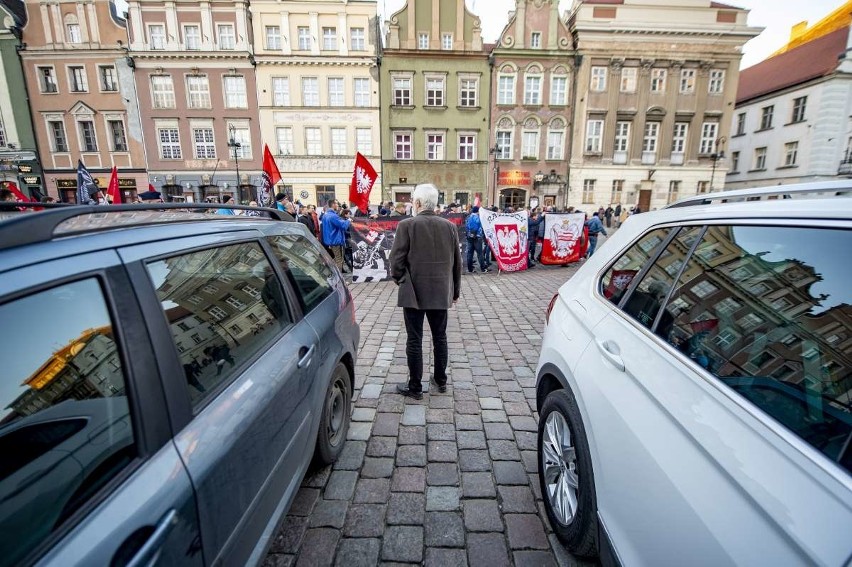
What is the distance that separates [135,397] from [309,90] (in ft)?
95.1

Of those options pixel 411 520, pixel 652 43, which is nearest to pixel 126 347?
pixel 411 520

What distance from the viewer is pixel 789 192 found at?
131cm

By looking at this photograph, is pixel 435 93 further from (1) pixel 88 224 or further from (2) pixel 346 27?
(1) pixel 88 224

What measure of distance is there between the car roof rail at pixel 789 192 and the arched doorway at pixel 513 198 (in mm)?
26324

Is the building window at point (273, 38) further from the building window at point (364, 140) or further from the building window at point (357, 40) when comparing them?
the building window at point (364, 140)

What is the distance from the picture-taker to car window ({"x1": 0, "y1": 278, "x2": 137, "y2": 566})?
2.59 ft

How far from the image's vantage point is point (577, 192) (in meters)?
26.9

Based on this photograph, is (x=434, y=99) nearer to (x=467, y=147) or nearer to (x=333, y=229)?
(x=467, y=147)

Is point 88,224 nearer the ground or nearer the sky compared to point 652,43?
nearer the ground

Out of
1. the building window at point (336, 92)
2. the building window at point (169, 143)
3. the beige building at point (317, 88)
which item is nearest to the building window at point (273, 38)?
the beige building at point (317, 88)

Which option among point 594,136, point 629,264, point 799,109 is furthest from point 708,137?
point 629,264

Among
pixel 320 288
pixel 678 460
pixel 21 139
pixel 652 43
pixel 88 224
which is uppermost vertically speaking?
pixel 652 43

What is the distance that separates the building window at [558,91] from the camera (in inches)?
1019

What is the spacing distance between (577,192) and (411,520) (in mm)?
28249
